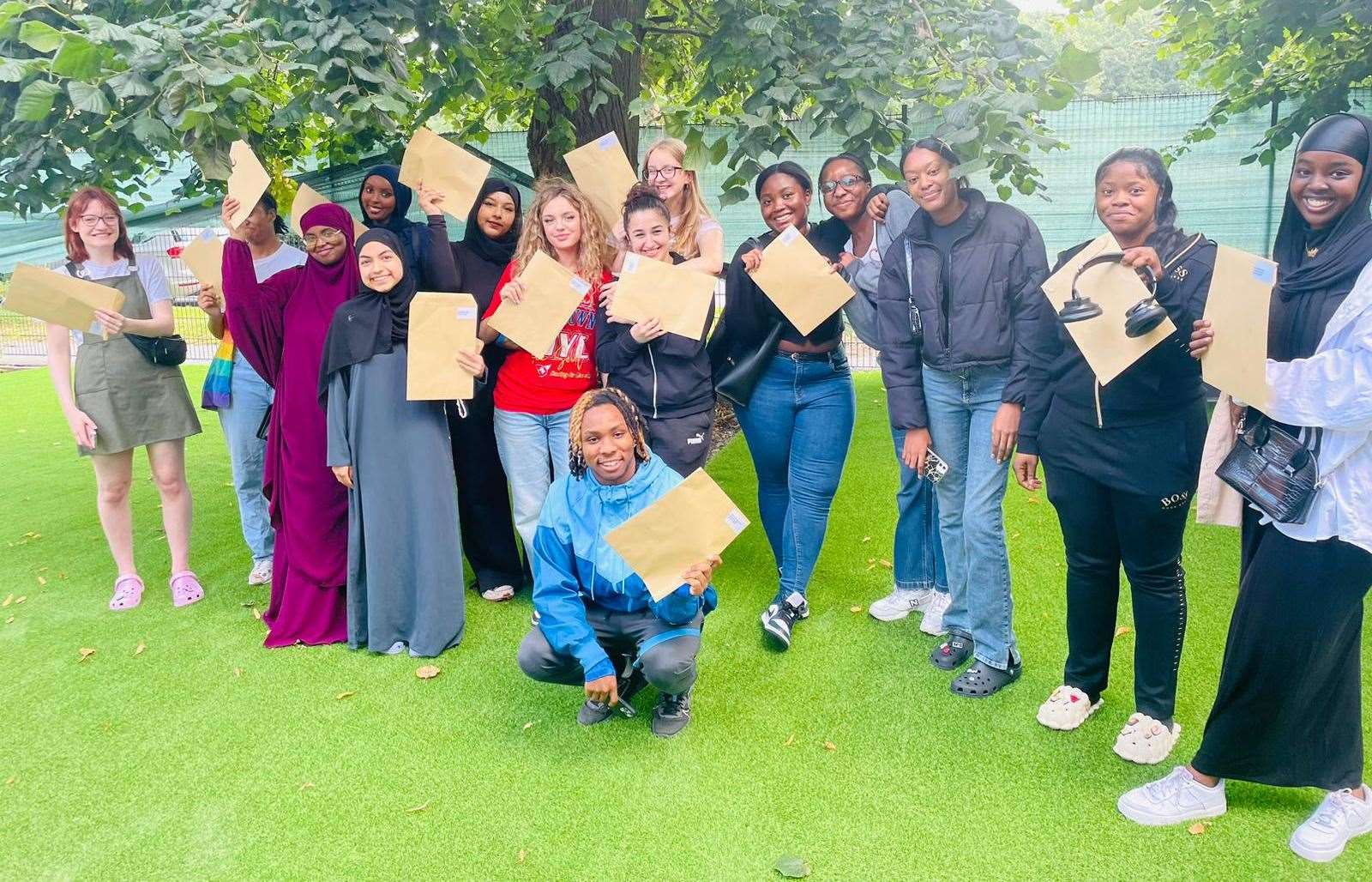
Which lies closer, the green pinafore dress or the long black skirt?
the long black skirt

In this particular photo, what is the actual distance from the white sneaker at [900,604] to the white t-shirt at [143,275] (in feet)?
11.8

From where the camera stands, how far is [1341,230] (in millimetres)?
2518

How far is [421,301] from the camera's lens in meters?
3.99

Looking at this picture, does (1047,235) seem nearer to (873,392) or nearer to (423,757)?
(873,392)

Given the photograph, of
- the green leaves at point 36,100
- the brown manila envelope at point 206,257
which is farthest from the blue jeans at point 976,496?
the green leaves at point 36,100

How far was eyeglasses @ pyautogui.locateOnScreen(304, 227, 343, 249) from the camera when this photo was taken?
4.14 m

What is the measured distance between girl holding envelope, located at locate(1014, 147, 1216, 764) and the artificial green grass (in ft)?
1.09

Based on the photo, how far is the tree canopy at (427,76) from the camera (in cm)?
374

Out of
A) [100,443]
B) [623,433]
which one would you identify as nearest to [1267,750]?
[623,433]

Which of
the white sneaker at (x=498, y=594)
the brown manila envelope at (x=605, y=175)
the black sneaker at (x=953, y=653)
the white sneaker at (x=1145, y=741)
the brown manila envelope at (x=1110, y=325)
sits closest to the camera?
the brown manila envelope at (x=1110, y=325)

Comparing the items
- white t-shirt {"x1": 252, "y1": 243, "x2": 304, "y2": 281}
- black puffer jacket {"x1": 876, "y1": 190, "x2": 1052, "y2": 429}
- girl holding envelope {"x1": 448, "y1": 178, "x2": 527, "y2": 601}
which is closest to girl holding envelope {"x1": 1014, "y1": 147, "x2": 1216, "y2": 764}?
black puffer jacket {"x1": 876, "y1": 190, "x2": 1052, "y2": 429}

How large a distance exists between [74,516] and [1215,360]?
22.8 ft

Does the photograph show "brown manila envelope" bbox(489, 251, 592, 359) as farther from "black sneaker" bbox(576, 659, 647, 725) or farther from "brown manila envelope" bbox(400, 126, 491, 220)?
"black sneaker" bbox(576, 659, 647, 725)

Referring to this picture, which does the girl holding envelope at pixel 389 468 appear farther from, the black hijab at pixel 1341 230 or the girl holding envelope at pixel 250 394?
the black hijab at pixel 1341 230
